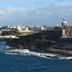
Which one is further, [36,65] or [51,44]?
[51,44]

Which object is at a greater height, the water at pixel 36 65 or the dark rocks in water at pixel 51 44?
the dark rocks in water at pixel 51 44

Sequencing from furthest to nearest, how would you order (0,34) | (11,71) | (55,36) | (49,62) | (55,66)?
(0,34), (55,36), (49,62), (55,66), (11,71)

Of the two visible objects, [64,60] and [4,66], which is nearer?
[4,66]

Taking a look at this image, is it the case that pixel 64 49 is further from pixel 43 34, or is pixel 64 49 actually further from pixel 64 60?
pixel 43 34

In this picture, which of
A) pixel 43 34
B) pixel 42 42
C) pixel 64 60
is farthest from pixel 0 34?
pixel 64 60

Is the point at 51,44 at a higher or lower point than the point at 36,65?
higher

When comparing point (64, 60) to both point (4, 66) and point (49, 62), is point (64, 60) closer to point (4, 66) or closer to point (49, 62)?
point (49, 62)

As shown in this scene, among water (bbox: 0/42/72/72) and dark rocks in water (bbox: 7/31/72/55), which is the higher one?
dark rocks in water (bbox: 7/31/72/55)

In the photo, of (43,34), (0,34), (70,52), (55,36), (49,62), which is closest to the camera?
(49,62)

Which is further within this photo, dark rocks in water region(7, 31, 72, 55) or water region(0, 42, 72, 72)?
dark rocks in water region(7, 31, 72, 55)

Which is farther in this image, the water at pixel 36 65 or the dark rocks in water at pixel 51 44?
the dark rocks in water at pixel 51 44
